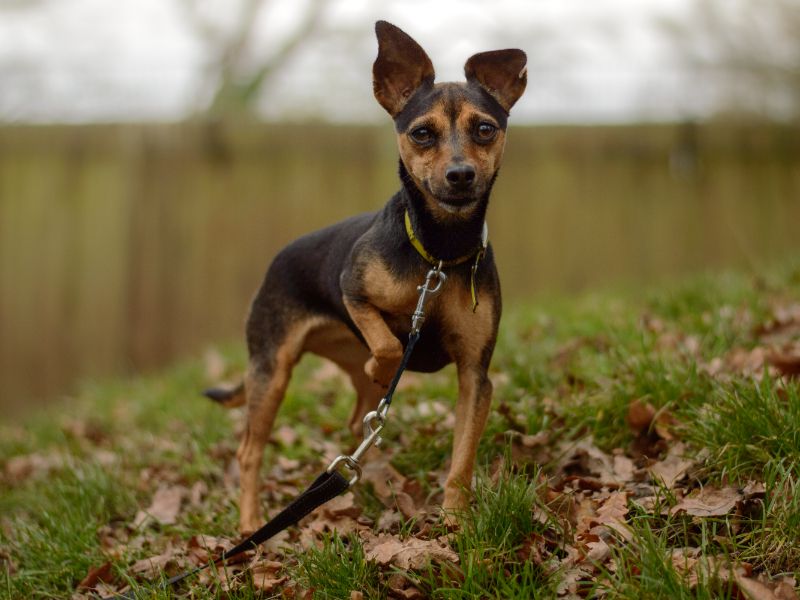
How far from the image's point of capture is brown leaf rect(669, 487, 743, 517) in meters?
2.87

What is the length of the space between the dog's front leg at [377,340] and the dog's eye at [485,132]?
755 millimetres

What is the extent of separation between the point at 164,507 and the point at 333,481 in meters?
1.51

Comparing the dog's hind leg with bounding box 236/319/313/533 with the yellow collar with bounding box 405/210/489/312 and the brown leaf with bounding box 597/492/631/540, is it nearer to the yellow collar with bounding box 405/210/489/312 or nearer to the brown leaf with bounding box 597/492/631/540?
the yellow collar with bounding box 405/210/489/312

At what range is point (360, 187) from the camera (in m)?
9.45

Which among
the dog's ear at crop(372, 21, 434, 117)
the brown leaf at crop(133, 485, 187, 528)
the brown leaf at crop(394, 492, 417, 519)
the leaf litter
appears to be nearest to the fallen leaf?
the leaf litter

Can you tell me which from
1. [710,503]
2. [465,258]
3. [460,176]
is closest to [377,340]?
[465,258]

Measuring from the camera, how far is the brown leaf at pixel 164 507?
390 centimetres

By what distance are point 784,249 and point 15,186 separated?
27.6 ft

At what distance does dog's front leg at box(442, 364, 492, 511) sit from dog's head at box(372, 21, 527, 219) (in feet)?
2.07

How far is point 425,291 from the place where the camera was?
3.09m

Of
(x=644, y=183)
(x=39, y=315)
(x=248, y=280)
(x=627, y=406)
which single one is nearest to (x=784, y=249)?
(x=644, y=183)

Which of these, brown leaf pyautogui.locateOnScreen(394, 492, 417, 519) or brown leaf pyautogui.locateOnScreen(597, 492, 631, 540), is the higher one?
A: brown leaf pyautogui.locateOnScreen(597, 492, 631, 540)

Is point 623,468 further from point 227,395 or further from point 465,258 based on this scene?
point 227,395

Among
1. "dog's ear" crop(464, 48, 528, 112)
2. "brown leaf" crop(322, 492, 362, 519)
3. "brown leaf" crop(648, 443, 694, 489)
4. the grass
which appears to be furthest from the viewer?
"brown leaf" crop(322, 492, 362, 519)
